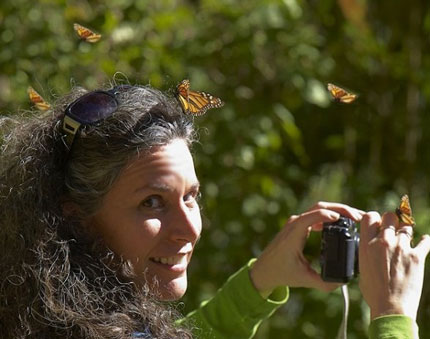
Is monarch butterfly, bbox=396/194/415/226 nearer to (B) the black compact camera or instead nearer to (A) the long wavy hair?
(B) the black compact camera

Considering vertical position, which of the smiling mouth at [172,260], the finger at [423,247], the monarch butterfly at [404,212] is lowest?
the smiling mouth at [172,260]

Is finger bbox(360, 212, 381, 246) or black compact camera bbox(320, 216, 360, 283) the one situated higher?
finger bbox(360, 212, 381, 246)

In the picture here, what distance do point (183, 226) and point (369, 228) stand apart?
16.0 inches

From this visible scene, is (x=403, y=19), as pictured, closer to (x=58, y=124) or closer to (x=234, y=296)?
(x=234, y=296)

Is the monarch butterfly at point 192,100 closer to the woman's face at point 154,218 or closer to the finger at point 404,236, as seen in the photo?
the woman's face at point 154,218

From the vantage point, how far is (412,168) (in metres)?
4.09

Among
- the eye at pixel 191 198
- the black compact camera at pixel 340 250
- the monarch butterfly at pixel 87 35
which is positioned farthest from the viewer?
the monarch butterfly at pixel 87 35

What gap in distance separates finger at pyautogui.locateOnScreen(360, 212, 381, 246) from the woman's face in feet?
1.19

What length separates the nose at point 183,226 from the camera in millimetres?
2076

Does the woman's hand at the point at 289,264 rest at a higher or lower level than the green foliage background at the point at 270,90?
higher

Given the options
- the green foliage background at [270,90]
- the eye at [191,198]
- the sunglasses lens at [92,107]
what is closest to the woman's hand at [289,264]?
the eye at [191,198]

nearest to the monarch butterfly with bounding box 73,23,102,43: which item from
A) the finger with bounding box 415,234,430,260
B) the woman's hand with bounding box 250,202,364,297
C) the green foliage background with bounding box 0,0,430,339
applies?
the green foliage background with bounding box 0,0,430,339

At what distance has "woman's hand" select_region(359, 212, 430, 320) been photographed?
202 cm

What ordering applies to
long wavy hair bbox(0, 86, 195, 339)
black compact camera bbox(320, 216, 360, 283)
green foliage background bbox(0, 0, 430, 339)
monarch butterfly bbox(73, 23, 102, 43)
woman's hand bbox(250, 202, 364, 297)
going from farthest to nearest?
1. green foliage background bbox(0, 0, 430, 339)
2. monarch butterfly bbox(73, 23, 102, 43)
3. woman's hand bbox(250, 202, 364, 297)
4. black compact camera bbox(320, 216, 360, 283)
5. long wavy hair bbox(0, 86, 195, 339)
